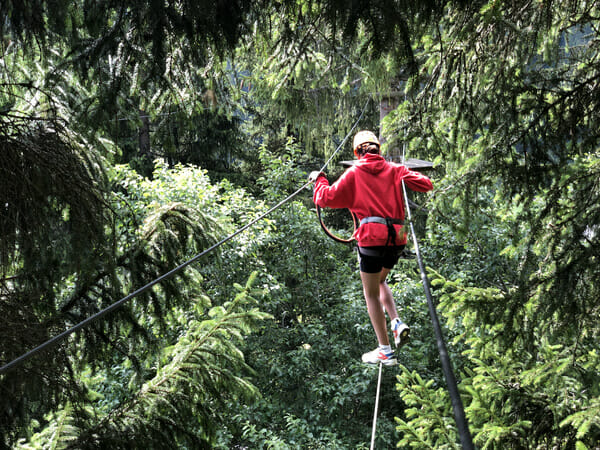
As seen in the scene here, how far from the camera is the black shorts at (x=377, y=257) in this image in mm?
4016

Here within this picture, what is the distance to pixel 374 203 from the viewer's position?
159 inches

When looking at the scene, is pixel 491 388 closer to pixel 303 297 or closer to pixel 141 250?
pixel 141 250

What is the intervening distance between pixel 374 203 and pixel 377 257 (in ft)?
1.29

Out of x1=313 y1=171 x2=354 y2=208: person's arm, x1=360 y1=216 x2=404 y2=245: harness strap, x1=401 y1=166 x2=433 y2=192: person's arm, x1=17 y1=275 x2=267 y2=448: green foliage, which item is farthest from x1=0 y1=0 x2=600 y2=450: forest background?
x1=313 y1=171 x2=354 y2=208: person's arm

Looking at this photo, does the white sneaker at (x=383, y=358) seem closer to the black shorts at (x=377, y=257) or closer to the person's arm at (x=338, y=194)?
the black shorts at (x=377, y=257)

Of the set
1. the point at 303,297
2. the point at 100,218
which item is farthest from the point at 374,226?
the point at 303,297

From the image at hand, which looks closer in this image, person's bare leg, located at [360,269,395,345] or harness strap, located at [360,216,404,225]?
harness strap, located at [360,216,404,225]

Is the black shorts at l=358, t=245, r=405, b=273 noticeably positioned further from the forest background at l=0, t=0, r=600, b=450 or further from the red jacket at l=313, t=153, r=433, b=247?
the forest background at l=0, t=0, r=600, b=450

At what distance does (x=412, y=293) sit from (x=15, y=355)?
698cm

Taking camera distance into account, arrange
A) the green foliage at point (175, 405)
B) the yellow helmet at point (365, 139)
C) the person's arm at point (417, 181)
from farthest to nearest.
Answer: the yellow helmet at point (365, 139), the person's arm at point (417, 181), the green foliage at point (175, 405)

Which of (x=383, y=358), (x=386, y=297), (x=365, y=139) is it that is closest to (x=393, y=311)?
(x=386, y=297)

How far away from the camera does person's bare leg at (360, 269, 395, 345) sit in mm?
4199

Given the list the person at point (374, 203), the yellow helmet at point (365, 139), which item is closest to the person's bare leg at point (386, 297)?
the person at point (374, 203)

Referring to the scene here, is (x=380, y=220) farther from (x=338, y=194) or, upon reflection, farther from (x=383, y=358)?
(x=383, y=358)
